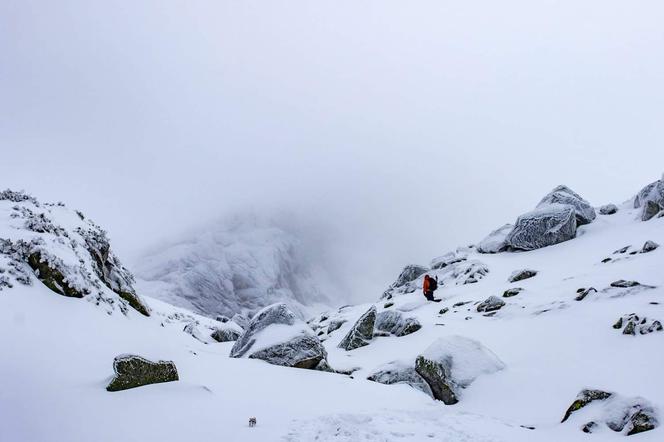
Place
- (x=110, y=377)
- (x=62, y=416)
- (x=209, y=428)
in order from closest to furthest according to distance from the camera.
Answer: (x=62, y=416), (x=209, y=428), (x=110, y=377)

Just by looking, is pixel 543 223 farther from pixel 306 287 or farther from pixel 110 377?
pixel 306 287

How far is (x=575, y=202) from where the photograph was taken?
38.9m

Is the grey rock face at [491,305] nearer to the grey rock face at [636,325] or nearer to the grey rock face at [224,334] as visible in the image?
the grey rock face at [636,325]

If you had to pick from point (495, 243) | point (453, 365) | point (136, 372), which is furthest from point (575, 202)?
point (136, 372)

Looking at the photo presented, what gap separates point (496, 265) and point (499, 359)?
70.8 feet

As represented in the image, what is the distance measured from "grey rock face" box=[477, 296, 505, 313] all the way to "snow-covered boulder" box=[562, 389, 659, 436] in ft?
39.2

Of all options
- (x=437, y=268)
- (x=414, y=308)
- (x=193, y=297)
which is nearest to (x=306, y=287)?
(x=193, y=297)

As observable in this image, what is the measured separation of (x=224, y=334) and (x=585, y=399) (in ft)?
71.0

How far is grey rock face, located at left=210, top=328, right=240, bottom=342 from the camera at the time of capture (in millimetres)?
25750

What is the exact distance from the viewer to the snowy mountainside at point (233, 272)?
102m

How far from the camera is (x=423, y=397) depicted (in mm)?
11898

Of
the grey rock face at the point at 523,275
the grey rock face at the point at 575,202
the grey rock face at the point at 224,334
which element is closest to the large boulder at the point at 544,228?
the grey rock face at the point at 575,202

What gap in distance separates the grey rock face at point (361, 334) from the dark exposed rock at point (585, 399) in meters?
13.0

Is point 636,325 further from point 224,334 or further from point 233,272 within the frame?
point 233,272
